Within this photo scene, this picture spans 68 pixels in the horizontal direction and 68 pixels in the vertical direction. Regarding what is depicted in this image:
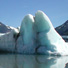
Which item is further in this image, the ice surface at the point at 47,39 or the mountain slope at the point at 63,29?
the mountain slope at the point at 63,29

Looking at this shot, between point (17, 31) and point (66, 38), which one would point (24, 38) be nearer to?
point (17, 31)

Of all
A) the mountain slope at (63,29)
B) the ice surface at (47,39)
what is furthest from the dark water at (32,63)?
the mountain slope at (63,29)

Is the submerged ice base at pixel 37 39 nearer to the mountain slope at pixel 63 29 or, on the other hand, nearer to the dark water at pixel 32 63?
the dark water at pixel 32 63

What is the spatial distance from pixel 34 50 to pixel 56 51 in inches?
86.3

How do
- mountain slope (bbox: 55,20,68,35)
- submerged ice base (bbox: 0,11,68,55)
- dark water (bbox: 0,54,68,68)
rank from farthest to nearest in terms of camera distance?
mountain slope (bbox: 55,20,68,35), submerged ice base (bbox: 0,11,68,55), dark water (bbox: 0,54,68,68)

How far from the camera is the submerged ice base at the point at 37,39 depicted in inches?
688

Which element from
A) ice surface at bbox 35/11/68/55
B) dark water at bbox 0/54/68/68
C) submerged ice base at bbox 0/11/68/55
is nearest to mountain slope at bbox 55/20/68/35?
submerged ice base at bbox 0/11/68/55

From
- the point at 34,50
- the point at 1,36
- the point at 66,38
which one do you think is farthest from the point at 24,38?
the point at 66,38

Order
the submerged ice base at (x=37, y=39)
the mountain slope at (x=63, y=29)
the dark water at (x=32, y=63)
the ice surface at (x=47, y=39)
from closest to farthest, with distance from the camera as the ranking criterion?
1. the dark water at (x=32, y=63)
2. the ice surface at (x=47, y=39)
3. the submerged ice base at (x=37, y=39)
4. the mountain slope at (x=63, y=29)

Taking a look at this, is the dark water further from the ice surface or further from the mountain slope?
the mountain slope

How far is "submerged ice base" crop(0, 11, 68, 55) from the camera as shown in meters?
17.5

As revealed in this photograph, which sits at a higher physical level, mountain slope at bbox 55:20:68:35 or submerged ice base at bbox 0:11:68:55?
mountain slope at bbox 55:20:68:35

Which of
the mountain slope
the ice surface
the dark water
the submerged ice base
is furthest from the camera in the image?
the mountain slope

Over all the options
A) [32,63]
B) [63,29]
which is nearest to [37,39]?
Answer: [32,63]
